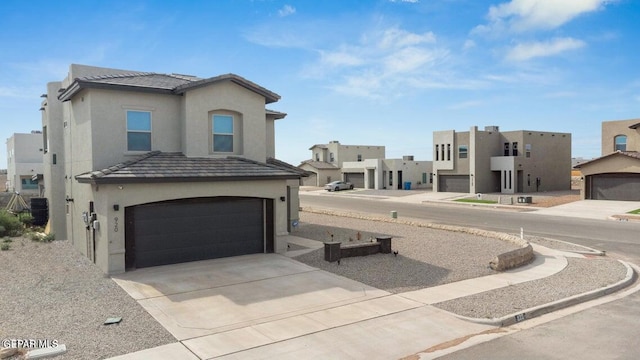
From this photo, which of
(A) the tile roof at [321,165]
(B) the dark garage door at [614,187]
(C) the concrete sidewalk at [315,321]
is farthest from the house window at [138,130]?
(A) the tile roof at [321,165]

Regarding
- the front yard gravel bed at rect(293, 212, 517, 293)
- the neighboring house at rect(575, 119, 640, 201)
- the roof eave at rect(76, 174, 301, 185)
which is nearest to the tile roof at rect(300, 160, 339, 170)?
the neighboring house at rect(575, 119, 640, 201)

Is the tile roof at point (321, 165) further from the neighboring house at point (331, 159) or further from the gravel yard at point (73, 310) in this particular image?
the gravel yard at point (73, 310)

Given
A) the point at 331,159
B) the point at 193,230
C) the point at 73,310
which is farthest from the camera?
the point at 331,159

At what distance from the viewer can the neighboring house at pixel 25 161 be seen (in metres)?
46.7

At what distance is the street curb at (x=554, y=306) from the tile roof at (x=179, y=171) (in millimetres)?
8388

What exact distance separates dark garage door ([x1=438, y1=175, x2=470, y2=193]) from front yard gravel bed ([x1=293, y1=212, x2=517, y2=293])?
28395 mm

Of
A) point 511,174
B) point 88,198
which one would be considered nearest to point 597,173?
point 511,174

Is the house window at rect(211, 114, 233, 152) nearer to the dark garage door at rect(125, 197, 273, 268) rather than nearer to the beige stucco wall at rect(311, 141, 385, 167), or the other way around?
the dark garage door at rect(125, 197, 273, 268)

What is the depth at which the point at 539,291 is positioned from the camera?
11352 mm

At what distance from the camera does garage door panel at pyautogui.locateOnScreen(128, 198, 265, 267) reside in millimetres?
13914

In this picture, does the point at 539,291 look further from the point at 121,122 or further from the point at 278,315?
the point at 121,122

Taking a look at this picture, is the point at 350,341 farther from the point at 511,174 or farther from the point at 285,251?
the point at 511,174

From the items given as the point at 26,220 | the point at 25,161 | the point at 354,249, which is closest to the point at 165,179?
the point at 354,249

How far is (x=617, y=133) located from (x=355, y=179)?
31.8 m
